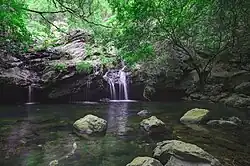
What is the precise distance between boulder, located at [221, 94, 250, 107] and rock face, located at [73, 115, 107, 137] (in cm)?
887

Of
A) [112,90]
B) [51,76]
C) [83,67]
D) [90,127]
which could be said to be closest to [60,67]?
[51,76]

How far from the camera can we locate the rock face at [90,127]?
9121 mm

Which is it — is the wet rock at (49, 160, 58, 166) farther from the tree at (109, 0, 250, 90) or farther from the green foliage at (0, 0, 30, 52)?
the tree at (109, 0, 250, 90)

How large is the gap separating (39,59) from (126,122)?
31.2 feet

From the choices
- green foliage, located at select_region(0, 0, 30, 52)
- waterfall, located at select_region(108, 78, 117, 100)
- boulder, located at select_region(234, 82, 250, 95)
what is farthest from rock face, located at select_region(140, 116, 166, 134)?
boulder, located at select_region(234, 82, 250, 95)

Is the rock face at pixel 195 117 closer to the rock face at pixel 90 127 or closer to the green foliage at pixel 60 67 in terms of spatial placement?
the rock face at pixel 90 127

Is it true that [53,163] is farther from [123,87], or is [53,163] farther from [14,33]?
[123,87]

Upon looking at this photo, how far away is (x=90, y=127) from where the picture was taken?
9.28 metres

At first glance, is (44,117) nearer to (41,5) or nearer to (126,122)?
(126,122)

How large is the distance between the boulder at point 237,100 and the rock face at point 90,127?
8873mm

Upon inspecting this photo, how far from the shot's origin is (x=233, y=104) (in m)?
15.8

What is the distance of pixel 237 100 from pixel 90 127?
385 inches

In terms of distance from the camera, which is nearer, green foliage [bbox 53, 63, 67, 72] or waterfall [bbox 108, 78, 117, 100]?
green foliage [bbox 53, 63, 67, 72]

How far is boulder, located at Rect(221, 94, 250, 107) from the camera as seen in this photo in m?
15.4
